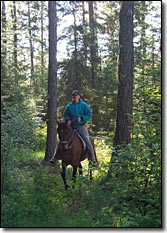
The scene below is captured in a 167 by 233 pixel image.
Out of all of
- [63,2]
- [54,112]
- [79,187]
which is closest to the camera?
[79,187]

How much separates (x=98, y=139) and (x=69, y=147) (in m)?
2.08

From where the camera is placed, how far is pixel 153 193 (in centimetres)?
374

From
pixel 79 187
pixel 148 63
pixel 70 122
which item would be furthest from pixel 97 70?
pixel 79 187

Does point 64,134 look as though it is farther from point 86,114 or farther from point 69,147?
point 86,114

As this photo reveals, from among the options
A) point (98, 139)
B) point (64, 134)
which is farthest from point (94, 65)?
point (64, 134)

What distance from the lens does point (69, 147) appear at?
17.6ft

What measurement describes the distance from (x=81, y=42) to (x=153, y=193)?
33.9 ft

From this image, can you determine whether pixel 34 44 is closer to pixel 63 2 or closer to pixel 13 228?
pixel 63 2

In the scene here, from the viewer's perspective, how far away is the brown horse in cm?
497

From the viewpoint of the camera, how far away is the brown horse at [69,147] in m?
4.97

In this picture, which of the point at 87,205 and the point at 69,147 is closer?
the point at 87,205

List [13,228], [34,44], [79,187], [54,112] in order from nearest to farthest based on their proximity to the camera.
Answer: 1. [13,228]
2. [79,187]
3. [54,112]
4. [34,44]

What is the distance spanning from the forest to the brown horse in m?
0.55

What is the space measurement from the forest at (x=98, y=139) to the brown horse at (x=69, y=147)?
546 mm
